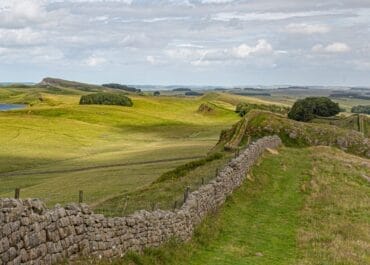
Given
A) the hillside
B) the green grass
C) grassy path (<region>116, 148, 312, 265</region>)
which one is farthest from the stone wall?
the hillside

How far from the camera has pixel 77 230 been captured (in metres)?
15.4

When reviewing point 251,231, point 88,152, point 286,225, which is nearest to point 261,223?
Answer: point 286,225

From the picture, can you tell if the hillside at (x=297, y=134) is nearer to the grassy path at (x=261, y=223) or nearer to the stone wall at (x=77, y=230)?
the grassy path at (x=261, y=223)

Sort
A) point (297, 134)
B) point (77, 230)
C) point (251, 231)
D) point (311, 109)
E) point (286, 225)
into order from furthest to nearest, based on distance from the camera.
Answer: point (311, 109) → point (297, 134) → point (286, 225) → point (251, 231) → point (77, 230)

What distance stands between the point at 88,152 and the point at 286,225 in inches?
2620

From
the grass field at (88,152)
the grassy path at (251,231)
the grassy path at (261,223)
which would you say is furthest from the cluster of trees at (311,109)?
the grassy path at (251,231)

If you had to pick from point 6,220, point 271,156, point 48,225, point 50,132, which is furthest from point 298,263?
point 50,132

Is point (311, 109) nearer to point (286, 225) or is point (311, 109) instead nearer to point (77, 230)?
point (286, 225)

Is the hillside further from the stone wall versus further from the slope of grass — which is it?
the stone wall

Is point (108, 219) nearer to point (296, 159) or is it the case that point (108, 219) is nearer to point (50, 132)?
point (296, 159)

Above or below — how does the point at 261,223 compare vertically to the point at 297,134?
above

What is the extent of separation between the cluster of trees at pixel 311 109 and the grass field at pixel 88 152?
24.2 metres

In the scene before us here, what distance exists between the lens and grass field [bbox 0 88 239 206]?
50500 millimetres

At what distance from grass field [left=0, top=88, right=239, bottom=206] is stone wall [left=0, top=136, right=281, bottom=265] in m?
15.1
